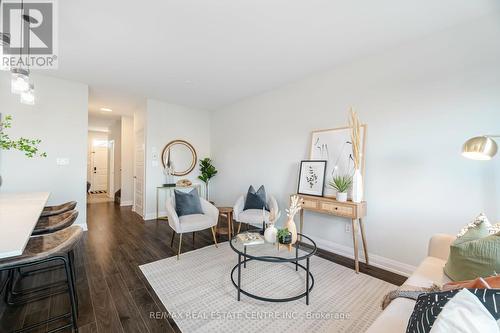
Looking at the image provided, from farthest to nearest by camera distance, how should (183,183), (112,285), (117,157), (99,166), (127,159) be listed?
(99,166)
(117,157)
(127,159)
(183,183)
(112,285)

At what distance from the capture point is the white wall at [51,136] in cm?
318

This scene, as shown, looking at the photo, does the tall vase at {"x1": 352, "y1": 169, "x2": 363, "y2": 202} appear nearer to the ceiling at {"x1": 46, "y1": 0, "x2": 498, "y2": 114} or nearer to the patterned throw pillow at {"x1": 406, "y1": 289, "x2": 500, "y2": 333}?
the ceiling at {"x1": 46, "y1": 0, "x2": 498, "y2": 114}

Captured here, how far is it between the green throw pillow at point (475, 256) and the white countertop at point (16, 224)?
2442 millimetres

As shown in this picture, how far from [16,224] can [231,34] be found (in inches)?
96.1

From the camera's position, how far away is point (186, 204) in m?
3.09

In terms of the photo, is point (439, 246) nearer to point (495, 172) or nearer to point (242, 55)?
point (495, 172)

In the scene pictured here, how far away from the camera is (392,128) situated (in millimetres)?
2482

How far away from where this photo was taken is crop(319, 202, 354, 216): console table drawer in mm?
2461

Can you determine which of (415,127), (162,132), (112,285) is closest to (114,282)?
(112,285)

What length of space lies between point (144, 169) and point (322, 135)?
3.84 metres

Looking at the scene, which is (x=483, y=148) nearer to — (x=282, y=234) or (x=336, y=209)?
(x=336, y=209)

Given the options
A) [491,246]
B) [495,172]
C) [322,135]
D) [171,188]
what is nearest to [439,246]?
[491,246]

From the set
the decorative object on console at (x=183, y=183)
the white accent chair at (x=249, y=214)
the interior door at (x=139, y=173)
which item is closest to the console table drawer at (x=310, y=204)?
the white accent chair at (x=249, y=214)

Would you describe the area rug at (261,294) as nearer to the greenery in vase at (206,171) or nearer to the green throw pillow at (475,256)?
the green throw pillow at (475,256)
